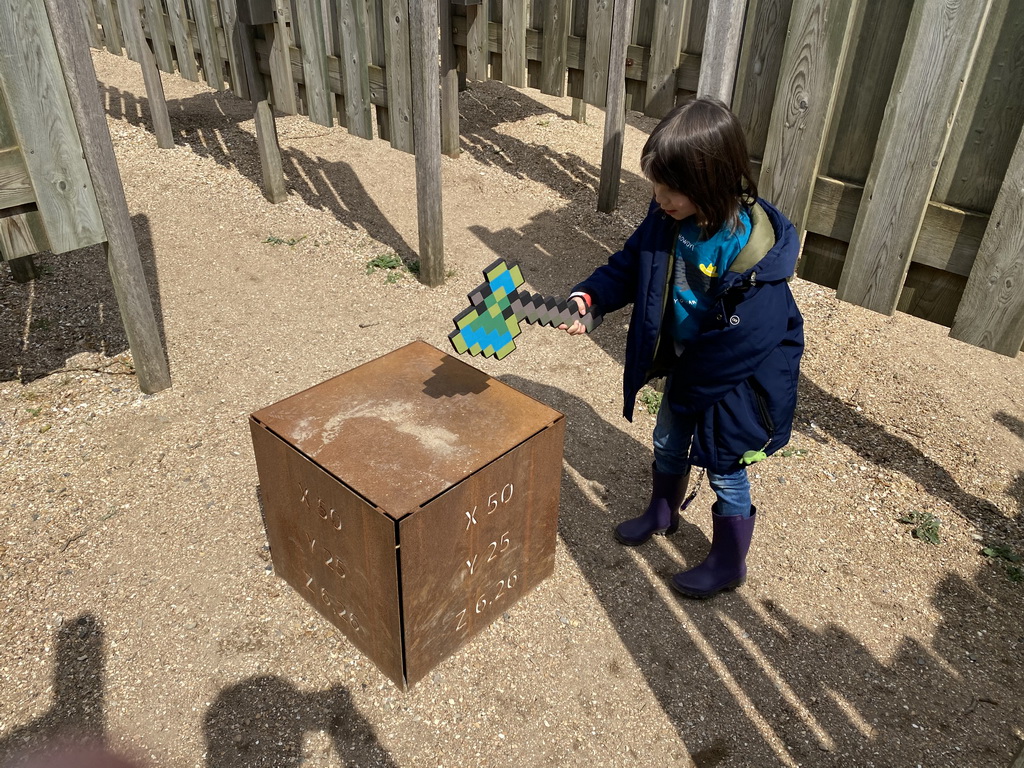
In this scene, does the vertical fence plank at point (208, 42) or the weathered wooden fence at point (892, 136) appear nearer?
the weathered wooden fence at point (892, 136)

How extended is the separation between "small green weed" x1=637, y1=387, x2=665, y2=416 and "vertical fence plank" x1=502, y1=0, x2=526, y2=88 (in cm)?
333

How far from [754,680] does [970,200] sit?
6.77 ft

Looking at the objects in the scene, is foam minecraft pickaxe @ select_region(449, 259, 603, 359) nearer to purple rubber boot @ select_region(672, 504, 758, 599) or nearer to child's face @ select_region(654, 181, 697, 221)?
child's face @ select_region(654, 181, 697, 221)

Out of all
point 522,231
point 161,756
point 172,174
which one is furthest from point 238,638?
point 172,174

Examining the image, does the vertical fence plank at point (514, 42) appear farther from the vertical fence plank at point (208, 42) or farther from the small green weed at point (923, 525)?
the small green weed at point (923, 525)

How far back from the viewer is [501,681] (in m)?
2.69

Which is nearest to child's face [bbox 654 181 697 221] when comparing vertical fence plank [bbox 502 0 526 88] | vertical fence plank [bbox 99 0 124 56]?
vertical fence plank [bbox 502 0 526 88]

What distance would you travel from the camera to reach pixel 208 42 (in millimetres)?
6641

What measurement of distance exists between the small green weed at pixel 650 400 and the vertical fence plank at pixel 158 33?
599cm

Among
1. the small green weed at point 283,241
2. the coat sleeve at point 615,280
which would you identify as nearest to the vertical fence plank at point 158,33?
the small green weed at point 283,241

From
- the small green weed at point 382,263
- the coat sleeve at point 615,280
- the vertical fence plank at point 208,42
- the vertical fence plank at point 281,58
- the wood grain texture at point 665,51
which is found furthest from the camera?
the vertical fence plank at point 208,42

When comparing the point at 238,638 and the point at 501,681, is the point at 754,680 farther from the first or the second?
the point at 238,638

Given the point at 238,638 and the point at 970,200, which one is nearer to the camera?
the point at 238,638

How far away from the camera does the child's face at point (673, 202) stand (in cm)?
220
